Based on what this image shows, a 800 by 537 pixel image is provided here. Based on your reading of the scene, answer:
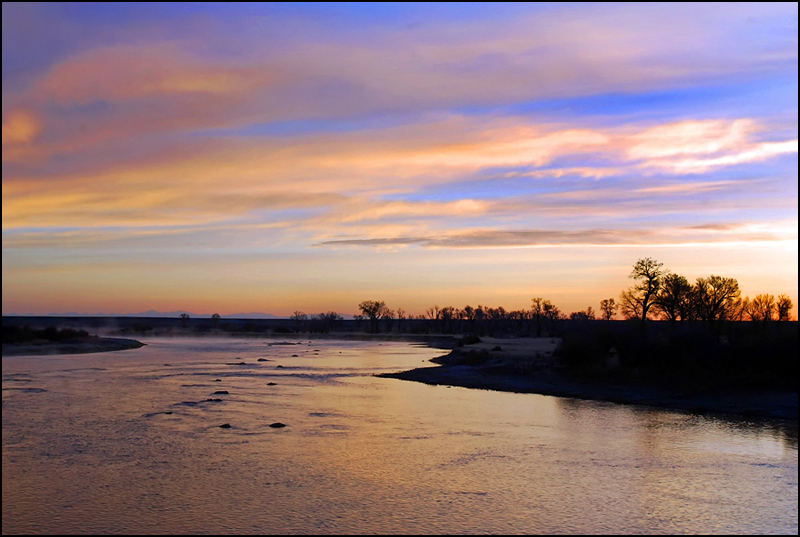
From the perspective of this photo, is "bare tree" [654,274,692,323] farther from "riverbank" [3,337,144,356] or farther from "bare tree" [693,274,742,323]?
"riverbank" [3,337,144,356]

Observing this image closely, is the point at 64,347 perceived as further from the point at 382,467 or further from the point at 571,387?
the point at 382,467

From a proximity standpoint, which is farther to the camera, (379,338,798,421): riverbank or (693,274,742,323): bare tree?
(693,274,742,323): bare tree

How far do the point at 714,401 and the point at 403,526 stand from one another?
854 inches

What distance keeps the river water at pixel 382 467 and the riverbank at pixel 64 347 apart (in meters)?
18.3

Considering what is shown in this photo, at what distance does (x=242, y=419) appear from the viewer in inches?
987

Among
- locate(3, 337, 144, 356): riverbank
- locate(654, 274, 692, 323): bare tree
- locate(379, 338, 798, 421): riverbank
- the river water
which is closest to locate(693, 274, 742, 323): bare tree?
locate(654, 274, 692, 323): bare tree

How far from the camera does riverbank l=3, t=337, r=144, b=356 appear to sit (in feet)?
154

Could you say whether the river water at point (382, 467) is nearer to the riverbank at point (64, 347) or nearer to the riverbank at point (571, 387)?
the riverbank at point (571, 387)

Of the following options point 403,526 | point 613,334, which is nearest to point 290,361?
point 613,334

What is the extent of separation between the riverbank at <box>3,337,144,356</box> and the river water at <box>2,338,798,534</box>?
1827 cm

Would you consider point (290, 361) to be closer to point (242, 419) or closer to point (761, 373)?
point (242, 419)

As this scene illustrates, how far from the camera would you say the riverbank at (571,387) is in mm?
27984

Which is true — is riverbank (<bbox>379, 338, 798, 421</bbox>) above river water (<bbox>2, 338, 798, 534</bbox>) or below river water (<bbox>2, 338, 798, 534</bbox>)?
above

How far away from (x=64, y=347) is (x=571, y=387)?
48466mm
